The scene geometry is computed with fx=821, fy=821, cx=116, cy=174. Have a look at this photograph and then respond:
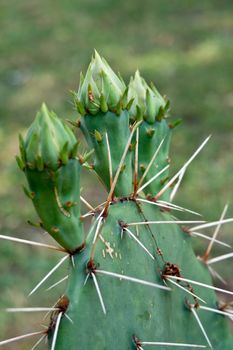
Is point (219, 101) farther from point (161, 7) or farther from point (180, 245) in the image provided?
point (180, 245)

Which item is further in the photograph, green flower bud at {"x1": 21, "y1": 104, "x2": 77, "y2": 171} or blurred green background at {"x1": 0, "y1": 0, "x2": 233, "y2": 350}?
blurred green background at {"x1": 0, "y1": 0, "x2": 233, "y2": 350}

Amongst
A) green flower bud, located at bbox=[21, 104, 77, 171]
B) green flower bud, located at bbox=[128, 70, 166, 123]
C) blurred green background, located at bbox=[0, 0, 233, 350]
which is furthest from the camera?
blurred green background, located at bbox=[0, 0, 233, 350]

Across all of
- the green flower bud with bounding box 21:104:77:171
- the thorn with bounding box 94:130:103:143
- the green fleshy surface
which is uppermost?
the green flower bud with bounding box 21:104:77:171

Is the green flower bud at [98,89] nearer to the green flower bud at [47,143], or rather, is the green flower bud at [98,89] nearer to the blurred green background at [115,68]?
the green flower bud at [47,143]

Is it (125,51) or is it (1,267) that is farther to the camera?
(125,51)

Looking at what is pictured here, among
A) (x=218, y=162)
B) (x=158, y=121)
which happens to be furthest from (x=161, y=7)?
(x=158, y=121)

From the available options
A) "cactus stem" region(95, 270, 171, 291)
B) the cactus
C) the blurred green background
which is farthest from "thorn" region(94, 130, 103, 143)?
the blurred green background

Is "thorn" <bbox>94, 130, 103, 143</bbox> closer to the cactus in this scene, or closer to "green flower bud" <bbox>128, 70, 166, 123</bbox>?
the cactus

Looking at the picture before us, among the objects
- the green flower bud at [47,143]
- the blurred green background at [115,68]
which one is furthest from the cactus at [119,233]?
the blurred green background at [115,68]
